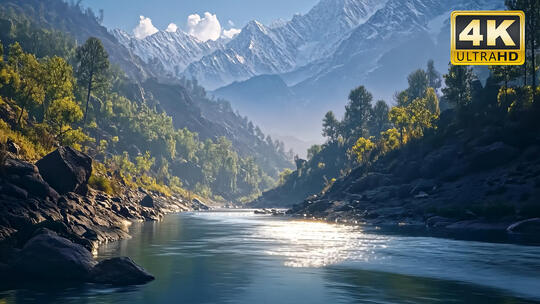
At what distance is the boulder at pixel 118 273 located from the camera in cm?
3231

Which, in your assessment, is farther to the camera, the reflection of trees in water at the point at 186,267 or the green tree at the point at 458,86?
the green tree at the point at 458,86

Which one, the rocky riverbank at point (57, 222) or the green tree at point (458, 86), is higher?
the green tree at point (458, 86)

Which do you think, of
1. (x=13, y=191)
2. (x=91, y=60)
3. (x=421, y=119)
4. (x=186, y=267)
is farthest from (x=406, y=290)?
(x=421, y=119)

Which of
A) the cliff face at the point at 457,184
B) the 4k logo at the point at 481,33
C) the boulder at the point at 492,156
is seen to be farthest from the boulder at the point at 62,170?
the boulder at the point at 492,156

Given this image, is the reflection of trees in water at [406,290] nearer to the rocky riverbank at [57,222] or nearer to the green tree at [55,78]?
the rocky riverbank at [57,222]

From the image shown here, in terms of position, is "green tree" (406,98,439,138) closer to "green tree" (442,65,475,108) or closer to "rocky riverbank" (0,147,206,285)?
"green tree" (442,65,475,108)

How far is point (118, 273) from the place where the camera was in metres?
32.7

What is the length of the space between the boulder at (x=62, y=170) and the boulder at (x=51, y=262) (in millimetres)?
28379

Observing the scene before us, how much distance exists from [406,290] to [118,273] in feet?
61.0

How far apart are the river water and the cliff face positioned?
20359 mm

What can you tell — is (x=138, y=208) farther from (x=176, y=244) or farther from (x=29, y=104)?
(x=176, y=244)

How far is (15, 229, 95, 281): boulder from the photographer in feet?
109

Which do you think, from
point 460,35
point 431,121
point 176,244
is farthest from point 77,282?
point 431,121

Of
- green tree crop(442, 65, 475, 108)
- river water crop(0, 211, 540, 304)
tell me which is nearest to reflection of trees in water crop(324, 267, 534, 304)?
river water crop(0, 211, 540, 304)
